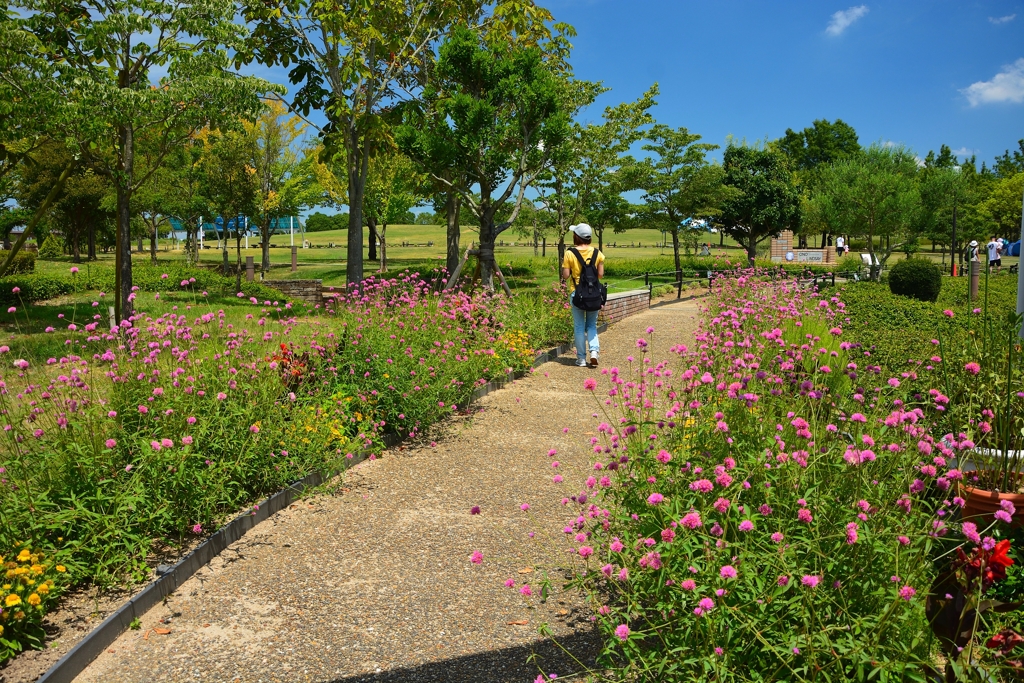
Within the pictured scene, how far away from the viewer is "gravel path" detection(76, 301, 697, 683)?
3125 mm

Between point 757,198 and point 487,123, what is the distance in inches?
1383

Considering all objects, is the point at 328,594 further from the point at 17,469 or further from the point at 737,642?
the point at 737,642

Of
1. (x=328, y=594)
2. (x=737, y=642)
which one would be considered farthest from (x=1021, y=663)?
(x=328, y=594)

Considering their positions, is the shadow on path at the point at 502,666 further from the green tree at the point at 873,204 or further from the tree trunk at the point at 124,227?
the green tree at the point at 873,204

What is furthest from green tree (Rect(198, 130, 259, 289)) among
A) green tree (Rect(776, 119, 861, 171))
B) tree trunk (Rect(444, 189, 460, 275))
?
green tree (Rect(776, 119, 861, 171))

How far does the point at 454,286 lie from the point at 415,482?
18.8 feet

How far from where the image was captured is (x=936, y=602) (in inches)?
110

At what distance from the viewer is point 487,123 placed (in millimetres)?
11977

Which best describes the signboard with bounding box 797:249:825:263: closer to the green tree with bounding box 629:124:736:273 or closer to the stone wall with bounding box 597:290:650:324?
the green tree with bounding box 629:124:736:273

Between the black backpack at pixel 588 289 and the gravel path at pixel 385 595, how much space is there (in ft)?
11.6

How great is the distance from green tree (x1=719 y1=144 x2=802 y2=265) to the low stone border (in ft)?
131

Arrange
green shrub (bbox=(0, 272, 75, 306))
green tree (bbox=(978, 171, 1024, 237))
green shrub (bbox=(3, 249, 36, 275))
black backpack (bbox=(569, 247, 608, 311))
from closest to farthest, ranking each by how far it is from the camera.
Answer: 1. black backpack (bbox=(569, 247, 608, 311))
2. green shrub (bbox=(0, 272, 75, 306))
3. green shrub (bbox=(3, 249, 36, 275))
4. green tree (bbox=(978, 171, 1024, 237))

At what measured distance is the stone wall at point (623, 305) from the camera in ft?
45.0

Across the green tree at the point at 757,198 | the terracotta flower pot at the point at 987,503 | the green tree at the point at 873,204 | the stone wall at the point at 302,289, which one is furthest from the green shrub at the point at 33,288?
the green tree at the point at 757,198
